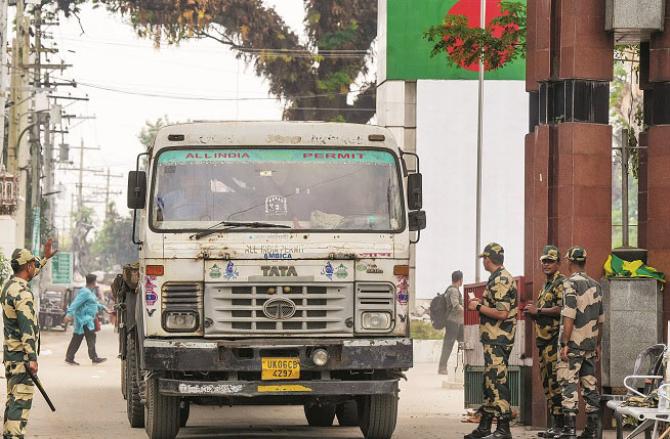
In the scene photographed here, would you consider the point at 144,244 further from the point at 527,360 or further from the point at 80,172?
the point at 80,172

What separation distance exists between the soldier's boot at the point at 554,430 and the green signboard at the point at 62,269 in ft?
229

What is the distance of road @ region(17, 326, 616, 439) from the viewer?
1744 cm

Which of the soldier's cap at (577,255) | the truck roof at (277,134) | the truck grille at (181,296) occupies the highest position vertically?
the truck roof at (277,134)

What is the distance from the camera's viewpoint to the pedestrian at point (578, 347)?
1558 centimetres

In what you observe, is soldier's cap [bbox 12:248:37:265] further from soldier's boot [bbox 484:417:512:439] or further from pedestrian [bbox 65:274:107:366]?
pedestrian [bbox 65:274:107:366]

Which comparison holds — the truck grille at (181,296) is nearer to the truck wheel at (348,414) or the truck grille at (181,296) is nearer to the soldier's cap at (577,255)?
the soldier's cap at (577,255)

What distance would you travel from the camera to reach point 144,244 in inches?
607

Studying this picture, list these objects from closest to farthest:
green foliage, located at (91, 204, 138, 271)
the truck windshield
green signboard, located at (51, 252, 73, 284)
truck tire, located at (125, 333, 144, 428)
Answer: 1. the truck windshield
2. truck tire, located at (125, 333, 144, 428)
3. green signboard, located at (51, 252, 73, 284)
4. green foliage, located at (91, 204, 138, 271)

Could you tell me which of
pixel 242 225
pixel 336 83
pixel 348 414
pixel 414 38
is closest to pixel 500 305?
pixel 242 225

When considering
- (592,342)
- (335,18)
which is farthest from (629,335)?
(335,18)

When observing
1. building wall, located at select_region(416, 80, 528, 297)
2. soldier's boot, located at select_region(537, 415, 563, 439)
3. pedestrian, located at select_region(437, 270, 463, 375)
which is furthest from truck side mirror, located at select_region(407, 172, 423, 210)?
building wall, located at select_region(416, 80, 528, 297)

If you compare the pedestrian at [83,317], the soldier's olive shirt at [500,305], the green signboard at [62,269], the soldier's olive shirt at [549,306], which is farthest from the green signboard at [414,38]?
the green signboard at [62,269]

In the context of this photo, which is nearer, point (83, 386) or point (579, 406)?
point (579, 406)

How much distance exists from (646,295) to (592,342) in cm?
174
